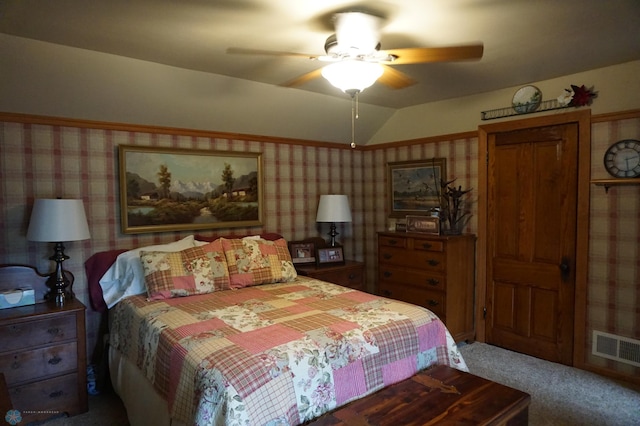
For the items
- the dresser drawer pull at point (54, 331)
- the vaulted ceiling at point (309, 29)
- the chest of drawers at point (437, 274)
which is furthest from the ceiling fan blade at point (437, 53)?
the dresser drawer pull at point (54, 331)

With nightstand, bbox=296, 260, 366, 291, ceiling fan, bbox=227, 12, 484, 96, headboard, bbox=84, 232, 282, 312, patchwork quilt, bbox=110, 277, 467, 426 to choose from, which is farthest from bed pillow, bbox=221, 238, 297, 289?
ceiling fan, bbox=227, 12, 484, 96

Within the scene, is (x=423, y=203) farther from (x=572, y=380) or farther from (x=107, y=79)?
(x=107, y=79)

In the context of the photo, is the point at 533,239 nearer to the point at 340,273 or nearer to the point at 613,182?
the point at 613,182

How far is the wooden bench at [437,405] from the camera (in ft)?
5.43

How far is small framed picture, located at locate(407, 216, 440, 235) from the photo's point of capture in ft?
12.0

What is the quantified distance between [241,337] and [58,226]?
1.54 meters

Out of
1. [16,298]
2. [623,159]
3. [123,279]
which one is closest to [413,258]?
[623,159]

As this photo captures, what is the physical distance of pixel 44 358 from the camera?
2.43m

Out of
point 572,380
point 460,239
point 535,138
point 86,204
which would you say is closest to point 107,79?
point 86,204

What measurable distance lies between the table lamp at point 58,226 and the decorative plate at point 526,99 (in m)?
3.57

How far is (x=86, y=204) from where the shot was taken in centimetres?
298

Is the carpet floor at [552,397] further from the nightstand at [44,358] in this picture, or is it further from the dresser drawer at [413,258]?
the dresser drawer at [413,258]

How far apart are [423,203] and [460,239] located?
725 millimetres

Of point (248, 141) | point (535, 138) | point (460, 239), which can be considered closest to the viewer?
point (535, 138)
